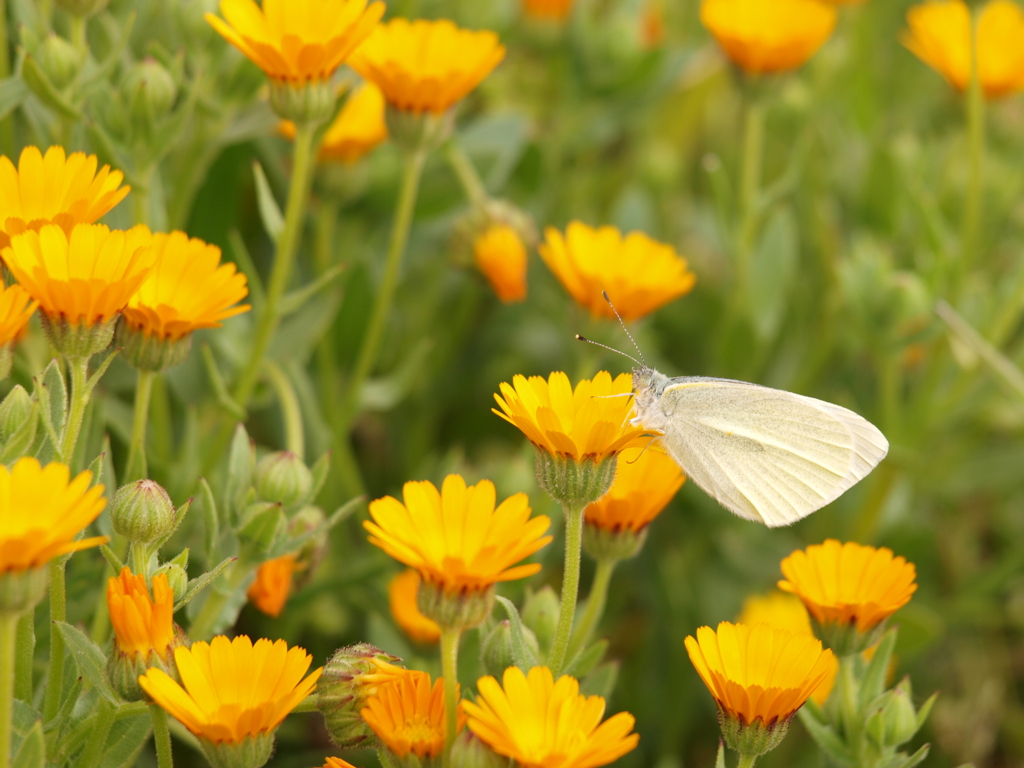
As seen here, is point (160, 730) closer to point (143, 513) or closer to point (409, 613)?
point (143, 513)

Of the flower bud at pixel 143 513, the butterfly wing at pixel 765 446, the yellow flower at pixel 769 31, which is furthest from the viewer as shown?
the yellow flower at pixel 769 31

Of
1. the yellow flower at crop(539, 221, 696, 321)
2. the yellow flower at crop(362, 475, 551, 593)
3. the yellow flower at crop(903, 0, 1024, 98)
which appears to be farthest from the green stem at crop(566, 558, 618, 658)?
the yellow flower at crop(903, 0, 1024, 98)

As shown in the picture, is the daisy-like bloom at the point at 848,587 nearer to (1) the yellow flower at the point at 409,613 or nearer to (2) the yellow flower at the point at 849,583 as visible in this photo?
(2) the yellow flower at the point at 849,583

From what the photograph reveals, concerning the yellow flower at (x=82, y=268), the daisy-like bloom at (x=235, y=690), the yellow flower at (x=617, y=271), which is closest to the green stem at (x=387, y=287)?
the yellow flower at (x=617, y=271)

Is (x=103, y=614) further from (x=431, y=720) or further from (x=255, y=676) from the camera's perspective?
(x=431, y=720)

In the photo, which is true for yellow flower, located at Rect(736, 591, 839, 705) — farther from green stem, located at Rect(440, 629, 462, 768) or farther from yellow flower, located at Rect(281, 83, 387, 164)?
yellow flower, located at Rect(281, 83, 387, 164)

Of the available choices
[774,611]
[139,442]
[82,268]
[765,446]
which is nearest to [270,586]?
[139,442]

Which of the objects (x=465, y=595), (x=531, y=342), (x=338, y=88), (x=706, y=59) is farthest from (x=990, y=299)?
(x=465, y=595)
